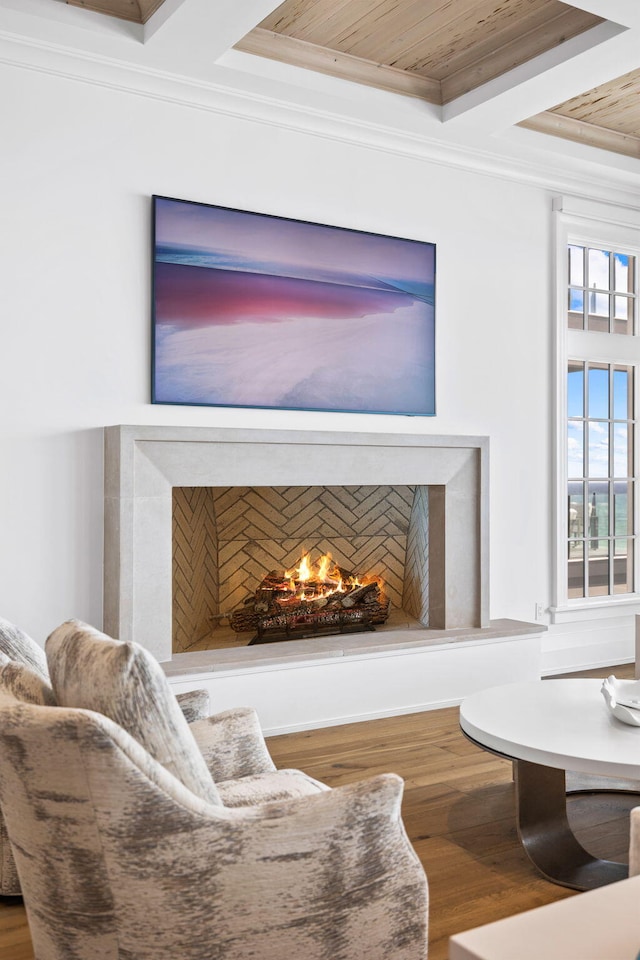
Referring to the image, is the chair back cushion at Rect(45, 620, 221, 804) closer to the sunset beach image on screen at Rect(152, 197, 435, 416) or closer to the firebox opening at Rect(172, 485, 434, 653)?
the sunset beach image on screen at Rect(152, 197, 435, 416)

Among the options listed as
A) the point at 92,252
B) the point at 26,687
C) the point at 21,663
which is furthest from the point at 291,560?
the point at 26,687

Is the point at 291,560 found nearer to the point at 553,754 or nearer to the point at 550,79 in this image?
the point at 553,754

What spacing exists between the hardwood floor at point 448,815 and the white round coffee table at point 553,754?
0.09m

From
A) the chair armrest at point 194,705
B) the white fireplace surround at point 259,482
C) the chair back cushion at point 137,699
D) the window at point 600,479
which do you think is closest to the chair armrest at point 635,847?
the chair back cushion at point 137,699

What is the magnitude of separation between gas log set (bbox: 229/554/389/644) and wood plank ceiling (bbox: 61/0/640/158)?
2.60 metres

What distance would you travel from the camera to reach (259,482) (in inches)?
158

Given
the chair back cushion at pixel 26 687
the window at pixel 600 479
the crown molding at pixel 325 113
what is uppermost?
the crown molding at pixel 325 113

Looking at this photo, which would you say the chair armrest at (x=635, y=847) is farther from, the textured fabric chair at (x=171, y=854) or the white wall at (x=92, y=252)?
the white wall at (x=92, y=252)

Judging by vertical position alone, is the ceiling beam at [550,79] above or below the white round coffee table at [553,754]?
above

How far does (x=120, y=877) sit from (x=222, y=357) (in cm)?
281

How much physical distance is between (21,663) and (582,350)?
4.26 m

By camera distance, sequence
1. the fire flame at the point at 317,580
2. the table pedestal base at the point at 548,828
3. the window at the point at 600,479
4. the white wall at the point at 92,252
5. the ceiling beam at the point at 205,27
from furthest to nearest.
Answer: the window at the point at 600,479, the fire flame at the point at 317,580, the white wall at the point at 92,252, the ceiling beam at the point at 205,27, the table pedestal base at the point at 548,828

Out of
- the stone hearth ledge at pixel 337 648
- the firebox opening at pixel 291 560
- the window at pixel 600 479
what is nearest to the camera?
the stone hearth ledge at pixel 337 648

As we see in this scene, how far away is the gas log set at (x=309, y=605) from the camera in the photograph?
14.6 feet
